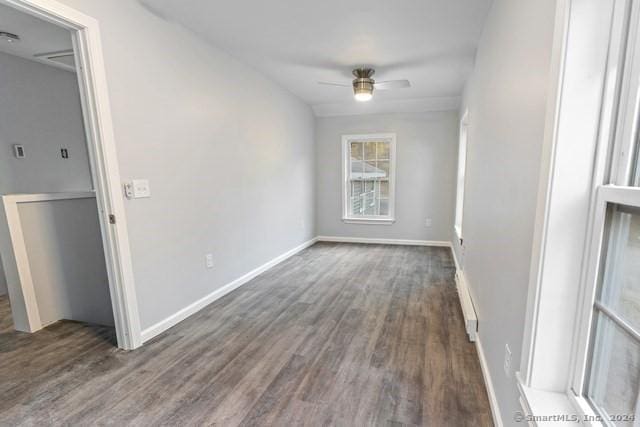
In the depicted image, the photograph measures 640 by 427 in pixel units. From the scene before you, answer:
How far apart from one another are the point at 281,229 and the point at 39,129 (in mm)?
2906

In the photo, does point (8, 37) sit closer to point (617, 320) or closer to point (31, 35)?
point (31, 35)

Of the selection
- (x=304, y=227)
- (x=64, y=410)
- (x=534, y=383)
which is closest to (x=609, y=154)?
(x=534, y=383)

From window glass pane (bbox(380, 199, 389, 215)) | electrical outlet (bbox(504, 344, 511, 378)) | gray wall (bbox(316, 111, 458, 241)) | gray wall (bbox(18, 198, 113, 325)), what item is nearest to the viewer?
electrical outlet (bbox(504, 344, 511, 378))

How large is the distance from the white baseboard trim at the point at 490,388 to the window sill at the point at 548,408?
437mm

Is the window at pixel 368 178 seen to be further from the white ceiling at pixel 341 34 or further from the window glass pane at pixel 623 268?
the window glass pane at pixel 623 268

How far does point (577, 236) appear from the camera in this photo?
0.92 meters

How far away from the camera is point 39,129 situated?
10.4ft

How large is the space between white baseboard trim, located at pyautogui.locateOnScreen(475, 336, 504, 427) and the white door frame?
2270 millimetres

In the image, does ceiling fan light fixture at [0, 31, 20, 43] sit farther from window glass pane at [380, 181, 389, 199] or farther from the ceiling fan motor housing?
window glass pane at [380, 181, 389, 199]

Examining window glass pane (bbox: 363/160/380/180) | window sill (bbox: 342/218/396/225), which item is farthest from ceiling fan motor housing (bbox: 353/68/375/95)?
window sill (bbox: 342/218/396/225)

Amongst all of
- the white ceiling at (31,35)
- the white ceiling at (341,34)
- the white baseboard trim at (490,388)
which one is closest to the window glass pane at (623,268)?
the white baseboard trim at (490,388)

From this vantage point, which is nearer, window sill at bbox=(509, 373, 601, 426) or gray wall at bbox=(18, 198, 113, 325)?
window sill at bbox=(509, 373, 601, 426)

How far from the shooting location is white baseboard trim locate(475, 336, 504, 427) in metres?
1.42

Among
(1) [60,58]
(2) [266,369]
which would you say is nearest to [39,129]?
(1) [60,58]
